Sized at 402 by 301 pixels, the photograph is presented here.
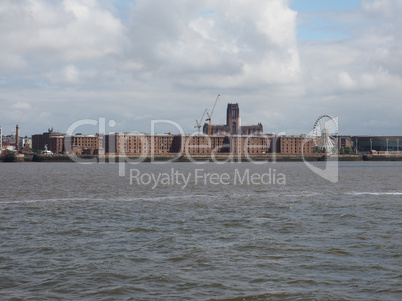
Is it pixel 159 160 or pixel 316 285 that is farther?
pixel 159 160

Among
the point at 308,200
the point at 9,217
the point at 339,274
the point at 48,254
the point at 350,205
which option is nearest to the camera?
the point at 339,274

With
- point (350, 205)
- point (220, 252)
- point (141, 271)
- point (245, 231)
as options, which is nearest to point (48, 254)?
point (141, 271)

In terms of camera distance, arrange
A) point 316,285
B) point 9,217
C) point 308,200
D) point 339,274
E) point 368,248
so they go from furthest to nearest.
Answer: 1. point 308,200
2. point 9,217
3. point 368,248
4. point 339,274
5. point 316,285

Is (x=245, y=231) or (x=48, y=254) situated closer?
(x=48, y=254)

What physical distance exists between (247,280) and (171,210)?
46.1ft

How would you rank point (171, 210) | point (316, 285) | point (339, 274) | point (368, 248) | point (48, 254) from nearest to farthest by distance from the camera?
1. point (316, 285)
2. point (339, 274)
3. point (48, 254)
4. point (368, 248)
5. point (171, 210)

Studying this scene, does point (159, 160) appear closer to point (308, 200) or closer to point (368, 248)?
point (308, 200)

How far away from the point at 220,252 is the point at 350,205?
52.1 feet

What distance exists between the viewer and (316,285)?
1178 cm

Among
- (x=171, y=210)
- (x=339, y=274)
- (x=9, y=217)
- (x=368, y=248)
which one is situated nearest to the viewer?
(x=339, y=274)

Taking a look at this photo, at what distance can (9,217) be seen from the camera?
22.7 metres

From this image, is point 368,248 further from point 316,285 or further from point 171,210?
Answer: point 171,210

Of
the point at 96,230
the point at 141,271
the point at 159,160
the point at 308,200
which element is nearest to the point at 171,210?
the point at 96,230

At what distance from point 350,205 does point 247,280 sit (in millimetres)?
18258
